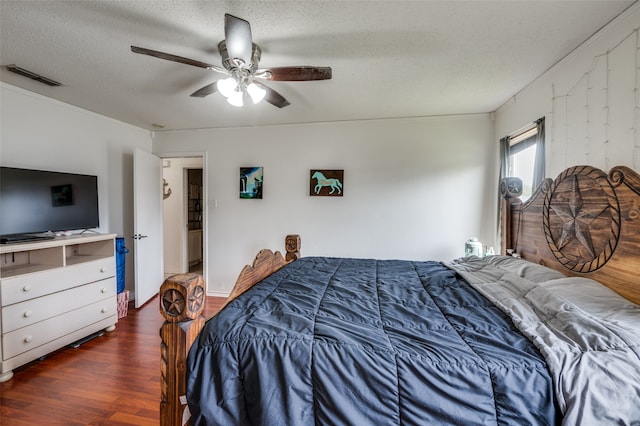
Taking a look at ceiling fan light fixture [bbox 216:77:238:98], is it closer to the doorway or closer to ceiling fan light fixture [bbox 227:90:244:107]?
ceiling fan light fixture [bbox 227:90:244:107]

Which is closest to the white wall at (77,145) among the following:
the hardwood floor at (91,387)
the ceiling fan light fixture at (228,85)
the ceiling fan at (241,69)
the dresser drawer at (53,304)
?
the dresser drawer at (53,304)

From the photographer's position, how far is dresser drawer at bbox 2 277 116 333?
1.97 meters

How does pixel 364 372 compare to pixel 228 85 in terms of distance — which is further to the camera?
pixel 228 85

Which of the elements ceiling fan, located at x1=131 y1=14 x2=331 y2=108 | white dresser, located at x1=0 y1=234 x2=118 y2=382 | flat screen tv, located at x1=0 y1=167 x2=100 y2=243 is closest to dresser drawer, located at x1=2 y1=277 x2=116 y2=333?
white dresser, located at x1=0 y1=234 x2=118 y2=382

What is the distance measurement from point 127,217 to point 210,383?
11.4ft

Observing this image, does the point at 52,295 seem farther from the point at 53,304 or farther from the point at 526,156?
the point at 526,156

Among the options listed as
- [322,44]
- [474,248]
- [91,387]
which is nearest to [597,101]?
[474,248]

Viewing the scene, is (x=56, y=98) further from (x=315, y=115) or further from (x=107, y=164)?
(x=315, y=115)

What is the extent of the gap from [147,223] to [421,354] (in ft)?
12.2

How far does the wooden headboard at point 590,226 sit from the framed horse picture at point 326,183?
6.36 ft

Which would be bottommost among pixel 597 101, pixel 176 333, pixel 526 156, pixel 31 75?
pixel 176 333

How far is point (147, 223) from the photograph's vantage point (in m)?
3.52

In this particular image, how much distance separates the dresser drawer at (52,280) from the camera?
1964 millimetres

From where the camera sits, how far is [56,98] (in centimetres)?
271
